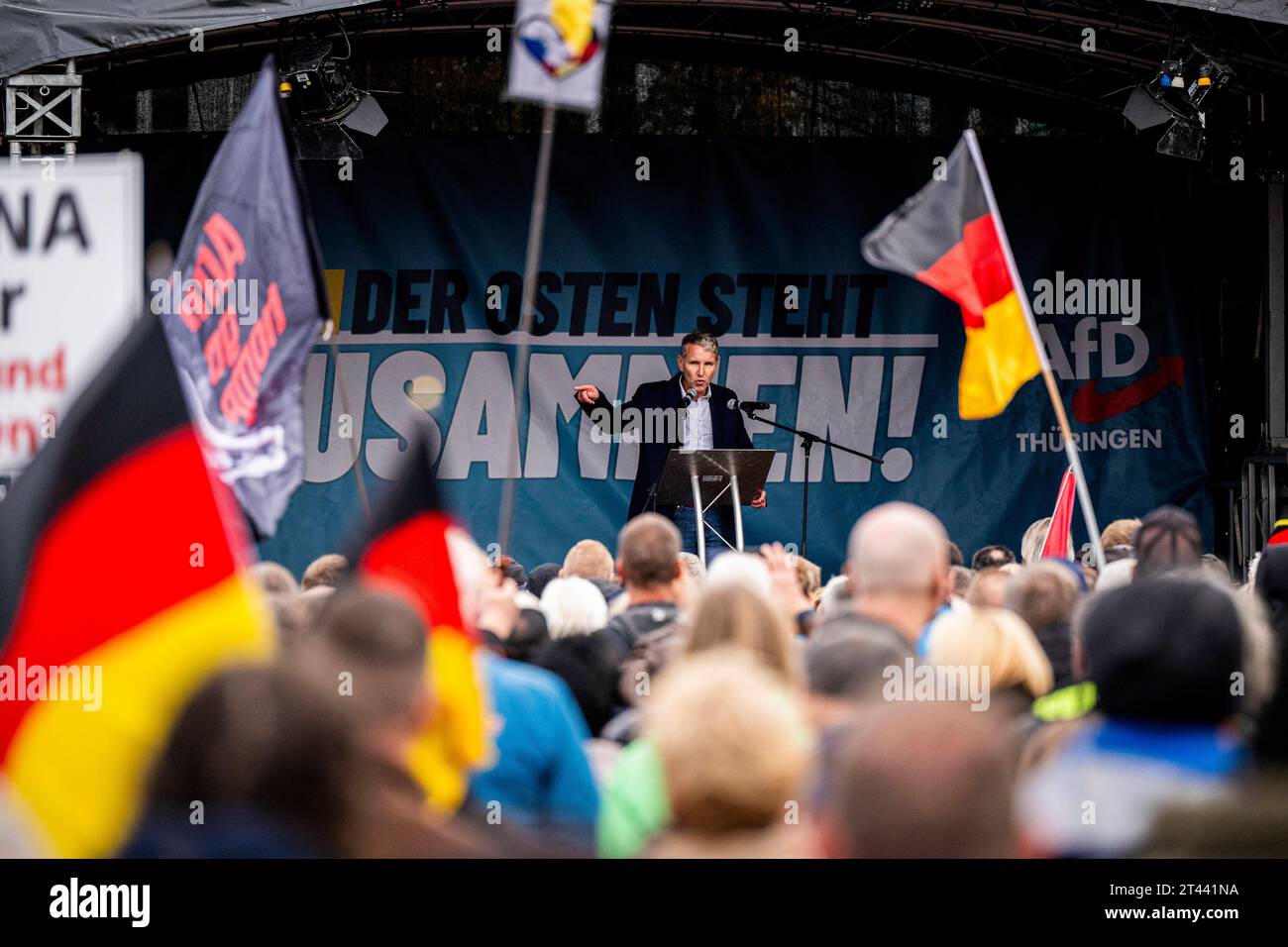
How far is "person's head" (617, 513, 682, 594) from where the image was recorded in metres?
4.35

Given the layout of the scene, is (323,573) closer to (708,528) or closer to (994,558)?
(994,558)

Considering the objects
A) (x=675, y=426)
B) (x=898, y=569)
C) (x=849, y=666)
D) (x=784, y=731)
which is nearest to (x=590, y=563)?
(x=898, y=569)

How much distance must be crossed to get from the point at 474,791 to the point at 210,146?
9.14 m

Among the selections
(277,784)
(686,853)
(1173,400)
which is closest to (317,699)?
(277,784)

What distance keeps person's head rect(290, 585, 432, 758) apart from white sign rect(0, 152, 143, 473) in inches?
95.6

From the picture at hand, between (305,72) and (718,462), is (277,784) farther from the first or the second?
(305,72)

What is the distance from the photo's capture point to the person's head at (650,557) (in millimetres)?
4348

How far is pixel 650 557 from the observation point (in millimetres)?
4344

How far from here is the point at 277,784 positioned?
183 centimetres

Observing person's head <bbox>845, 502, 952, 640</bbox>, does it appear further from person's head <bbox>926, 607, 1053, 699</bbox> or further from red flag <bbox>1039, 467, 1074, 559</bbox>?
red flag <bbox>1039, 467, 1074, 559</bbox>

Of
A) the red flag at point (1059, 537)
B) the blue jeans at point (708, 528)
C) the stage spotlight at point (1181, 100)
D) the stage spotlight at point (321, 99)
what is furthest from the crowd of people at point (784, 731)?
the stage spotlight at point (321, 99)

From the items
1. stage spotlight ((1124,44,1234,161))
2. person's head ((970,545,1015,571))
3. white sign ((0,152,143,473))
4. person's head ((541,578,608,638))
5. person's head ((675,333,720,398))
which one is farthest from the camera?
stage spotlight ((1124,44,1234,161))

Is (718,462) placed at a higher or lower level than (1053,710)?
higher

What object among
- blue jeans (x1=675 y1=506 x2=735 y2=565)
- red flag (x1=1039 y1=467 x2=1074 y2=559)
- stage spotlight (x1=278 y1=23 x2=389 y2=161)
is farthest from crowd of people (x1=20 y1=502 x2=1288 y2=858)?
stage spotlight (x1=278 y1=23 x2=389 y2=161)
